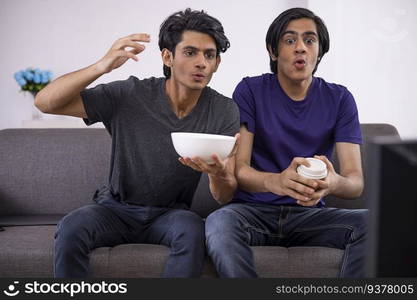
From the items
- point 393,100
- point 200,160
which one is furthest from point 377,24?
point 200,160

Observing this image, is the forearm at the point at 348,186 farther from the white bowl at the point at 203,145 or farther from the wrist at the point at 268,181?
the white bowl at the point at 203,145

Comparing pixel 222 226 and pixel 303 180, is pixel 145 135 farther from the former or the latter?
pixel 303 180

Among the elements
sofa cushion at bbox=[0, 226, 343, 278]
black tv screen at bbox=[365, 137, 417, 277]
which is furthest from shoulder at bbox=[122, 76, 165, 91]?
black tv screen at bbox=[365, 137, 417, 277]

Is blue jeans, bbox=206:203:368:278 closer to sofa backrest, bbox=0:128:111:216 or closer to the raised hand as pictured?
the raised hand

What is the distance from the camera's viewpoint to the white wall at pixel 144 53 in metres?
4.34

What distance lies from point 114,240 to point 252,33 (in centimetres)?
325

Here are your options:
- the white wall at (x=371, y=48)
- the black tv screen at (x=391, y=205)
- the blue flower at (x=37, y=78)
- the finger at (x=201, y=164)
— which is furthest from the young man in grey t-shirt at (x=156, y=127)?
the white wall at (x=371, y=48)

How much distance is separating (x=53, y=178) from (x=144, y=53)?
2526 mm

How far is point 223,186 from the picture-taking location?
168cm

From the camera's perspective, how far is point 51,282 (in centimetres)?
87

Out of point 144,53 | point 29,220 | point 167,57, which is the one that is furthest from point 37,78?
point 167,57

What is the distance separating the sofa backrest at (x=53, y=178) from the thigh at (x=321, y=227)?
461 millimetres

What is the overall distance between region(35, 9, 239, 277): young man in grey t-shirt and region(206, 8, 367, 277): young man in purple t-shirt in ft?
0.30

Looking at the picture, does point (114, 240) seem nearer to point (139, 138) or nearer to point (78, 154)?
point (139, 138)
